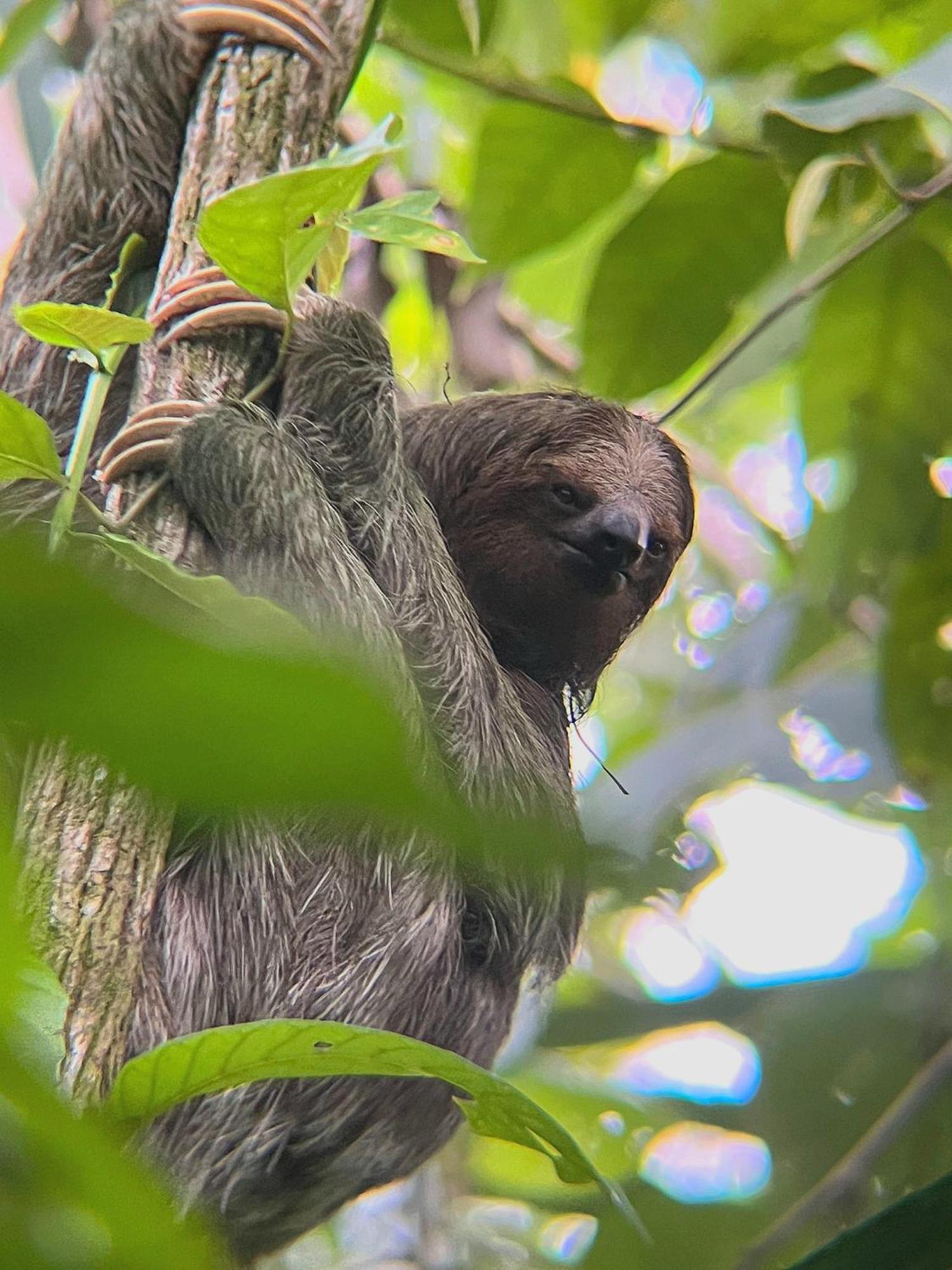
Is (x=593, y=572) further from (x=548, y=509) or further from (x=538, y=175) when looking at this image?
(x=538, y=175)

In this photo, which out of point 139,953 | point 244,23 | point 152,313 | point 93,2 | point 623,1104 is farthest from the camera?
point 623,1104

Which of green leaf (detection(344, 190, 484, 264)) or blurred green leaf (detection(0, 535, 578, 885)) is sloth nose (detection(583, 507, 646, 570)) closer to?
green leaf (detection(344, 190, 484, 264))

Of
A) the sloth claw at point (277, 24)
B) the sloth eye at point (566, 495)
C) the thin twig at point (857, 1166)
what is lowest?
the thin twig at point (857, 1166)

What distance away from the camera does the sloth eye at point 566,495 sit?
12.8 feet

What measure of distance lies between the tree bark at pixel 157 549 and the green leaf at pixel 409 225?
12.8 inches

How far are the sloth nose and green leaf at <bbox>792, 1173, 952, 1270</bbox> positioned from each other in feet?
7.58

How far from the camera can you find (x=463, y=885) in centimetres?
355

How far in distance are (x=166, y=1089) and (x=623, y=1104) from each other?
13.2ft

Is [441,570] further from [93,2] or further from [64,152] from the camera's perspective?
[93,2]

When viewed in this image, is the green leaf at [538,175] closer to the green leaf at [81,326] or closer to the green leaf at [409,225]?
the green leaf at [409,225]

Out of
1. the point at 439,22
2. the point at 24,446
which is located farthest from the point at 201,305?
the point at 439,22

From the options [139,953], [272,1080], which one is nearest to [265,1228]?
[272,1080]

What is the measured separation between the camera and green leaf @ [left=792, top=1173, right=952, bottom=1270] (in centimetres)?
155

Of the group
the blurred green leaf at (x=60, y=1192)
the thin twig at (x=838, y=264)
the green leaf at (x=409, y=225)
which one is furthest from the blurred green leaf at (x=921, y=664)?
the blurred green leaf at (x=60, y=1192)
